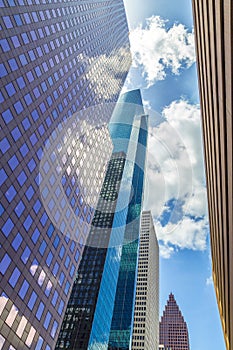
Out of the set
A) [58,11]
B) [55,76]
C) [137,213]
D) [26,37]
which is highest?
[137,213]

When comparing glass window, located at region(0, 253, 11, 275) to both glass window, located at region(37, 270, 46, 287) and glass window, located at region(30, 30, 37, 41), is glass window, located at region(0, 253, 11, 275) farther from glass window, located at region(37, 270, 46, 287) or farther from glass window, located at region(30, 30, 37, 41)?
glass window, located at region(30, 30, 37, 41)

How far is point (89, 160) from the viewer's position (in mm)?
81125

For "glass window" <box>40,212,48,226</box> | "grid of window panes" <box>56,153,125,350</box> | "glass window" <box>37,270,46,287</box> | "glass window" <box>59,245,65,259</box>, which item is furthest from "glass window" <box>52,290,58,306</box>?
"grid of window panes" <box>56,153,125,350</box>

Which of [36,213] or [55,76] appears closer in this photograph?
[36,213]

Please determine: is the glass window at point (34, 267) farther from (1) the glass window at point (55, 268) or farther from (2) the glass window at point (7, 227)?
(2) the glass window at point (7, 227)

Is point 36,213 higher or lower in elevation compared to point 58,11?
lower

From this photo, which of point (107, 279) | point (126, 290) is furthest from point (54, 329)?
point (126, 290)

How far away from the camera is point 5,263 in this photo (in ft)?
136

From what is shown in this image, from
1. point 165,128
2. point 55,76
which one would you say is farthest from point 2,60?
point 165,128

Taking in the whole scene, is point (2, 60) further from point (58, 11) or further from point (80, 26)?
point (80, 26)

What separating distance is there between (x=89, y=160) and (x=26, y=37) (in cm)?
3348

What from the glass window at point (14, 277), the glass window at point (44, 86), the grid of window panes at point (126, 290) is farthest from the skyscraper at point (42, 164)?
the grid of window panes at point (126, 290)

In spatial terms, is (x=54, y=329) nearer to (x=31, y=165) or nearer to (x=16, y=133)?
(x=31, y=165)

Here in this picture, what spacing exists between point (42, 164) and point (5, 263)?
64.9 ft
